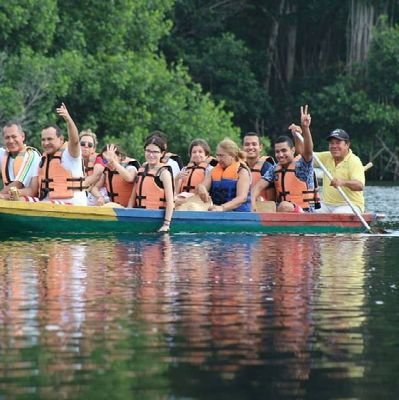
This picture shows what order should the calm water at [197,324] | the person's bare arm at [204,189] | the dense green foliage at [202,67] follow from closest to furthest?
1. the calm water at [197,324]
2. the person's bare arm at [204,189]
3. the dense green foliage at [202,67]

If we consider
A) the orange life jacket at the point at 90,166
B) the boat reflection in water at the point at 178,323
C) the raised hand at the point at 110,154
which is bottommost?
the boat reflection in water at the point at 178,323

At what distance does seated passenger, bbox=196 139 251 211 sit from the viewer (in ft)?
57.5

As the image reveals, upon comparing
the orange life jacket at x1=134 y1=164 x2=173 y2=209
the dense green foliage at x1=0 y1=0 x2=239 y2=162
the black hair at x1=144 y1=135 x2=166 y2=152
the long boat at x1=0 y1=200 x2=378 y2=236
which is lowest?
the long boat at x1=0 y1=200 x2=378 y2=236

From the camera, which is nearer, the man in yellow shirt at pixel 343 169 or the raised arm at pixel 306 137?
the raised arm at pixel 306 137

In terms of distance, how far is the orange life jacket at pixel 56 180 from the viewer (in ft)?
54.9

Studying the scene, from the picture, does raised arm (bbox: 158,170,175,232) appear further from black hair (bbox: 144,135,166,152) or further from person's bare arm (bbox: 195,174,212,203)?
person's bare arm (bbox: 195,174,212,203)

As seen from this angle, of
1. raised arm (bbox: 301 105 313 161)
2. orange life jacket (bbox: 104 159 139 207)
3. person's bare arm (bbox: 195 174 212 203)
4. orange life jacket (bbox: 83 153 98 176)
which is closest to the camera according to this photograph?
raised arm (bbox: 301 105 313 161)

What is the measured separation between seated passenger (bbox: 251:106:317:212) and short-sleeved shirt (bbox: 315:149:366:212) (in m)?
0.23

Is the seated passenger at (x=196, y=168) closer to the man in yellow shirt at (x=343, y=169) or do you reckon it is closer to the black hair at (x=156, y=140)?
the man in yellow shirt at (x=343, y=169)

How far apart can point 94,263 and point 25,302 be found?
2.96 metres

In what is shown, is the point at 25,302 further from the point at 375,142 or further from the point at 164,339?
the point at 375,142

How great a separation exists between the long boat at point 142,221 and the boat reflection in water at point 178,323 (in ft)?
6.70

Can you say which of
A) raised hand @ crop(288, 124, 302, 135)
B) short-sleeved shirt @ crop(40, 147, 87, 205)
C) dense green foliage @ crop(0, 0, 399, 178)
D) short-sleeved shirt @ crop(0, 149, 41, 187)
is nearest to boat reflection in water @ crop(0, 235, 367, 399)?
→ short-sleeved shirt @ crop(40, 147, 87, 205)

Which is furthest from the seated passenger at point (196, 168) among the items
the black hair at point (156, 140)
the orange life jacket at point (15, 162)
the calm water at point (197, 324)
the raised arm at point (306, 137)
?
the calm water at point (197, 324)
